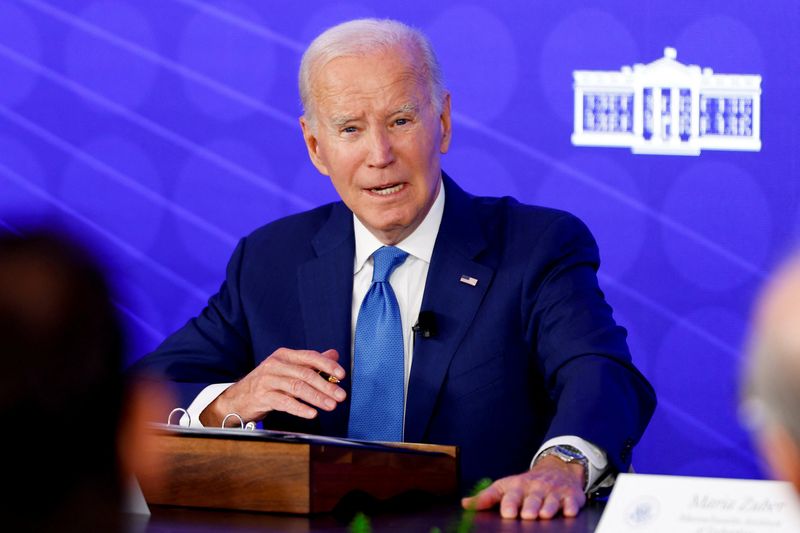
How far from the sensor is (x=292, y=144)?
3869 mm

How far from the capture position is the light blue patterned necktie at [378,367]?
107 inches

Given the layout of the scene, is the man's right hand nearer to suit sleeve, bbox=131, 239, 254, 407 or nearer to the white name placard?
suit sleeve, bbox=131, 239, 254, 407

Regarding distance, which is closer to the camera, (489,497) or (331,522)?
(331,522)

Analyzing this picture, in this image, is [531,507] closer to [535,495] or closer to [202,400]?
[535,495]

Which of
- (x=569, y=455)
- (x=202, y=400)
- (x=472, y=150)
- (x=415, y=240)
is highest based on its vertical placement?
(x=472, y=150)

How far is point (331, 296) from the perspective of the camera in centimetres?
287

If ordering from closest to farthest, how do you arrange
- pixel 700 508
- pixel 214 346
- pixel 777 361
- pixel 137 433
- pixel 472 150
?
pixel 777 361, pixel 137 433, pixel 700 508, pixel 214 346, pixel 472 150

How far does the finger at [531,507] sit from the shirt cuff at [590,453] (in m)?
0.26

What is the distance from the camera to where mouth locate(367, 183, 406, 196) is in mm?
2863

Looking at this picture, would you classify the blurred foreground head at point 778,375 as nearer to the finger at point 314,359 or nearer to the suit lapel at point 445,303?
the finger at point 314,359

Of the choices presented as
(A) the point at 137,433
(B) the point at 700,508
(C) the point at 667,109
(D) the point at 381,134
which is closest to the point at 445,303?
(D) the point at 381,134

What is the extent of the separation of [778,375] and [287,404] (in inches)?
73.8

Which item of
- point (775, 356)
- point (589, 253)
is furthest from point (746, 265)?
point (775, 356)

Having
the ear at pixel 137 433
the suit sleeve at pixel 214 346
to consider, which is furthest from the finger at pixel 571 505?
the ear at pixel 137 433
